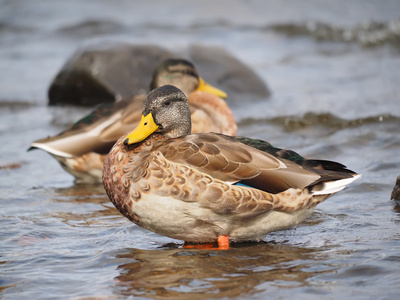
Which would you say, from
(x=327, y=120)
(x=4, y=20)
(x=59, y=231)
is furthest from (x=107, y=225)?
(x=4, y=20)

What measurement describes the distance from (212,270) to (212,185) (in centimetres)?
56

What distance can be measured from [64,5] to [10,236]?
15003 mm

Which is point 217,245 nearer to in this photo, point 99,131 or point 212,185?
point 212,185

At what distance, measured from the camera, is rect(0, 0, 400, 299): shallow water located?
422 cm

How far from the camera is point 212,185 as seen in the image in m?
4.57

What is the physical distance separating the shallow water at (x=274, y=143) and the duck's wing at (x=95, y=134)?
1.36 feet

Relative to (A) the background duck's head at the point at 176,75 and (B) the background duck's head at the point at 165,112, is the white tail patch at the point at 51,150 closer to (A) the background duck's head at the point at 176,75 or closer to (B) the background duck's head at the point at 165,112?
(A) the background duck's head at the point at 176,75

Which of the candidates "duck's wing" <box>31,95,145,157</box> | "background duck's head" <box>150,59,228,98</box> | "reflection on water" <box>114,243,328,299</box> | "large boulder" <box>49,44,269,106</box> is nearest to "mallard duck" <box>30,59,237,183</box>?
"duck's wing" <box>31,95,145,157</box>

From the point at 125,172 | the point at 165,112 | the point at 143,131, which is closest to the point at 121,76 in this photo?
the point at 165,112

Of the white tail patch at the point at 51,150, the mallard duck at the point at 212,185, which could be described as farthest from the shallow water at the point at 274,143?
the white tail patch at the point at 51,150

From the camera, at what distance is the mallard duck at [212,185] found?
4.55 metres

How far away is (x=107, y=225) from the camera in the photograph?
5535 millimetres

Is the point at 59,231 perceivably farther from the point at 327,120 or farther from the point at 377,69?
the point at 377,69

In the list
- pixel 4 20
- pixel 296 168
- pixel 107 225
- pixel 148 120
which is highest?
pixel 4 20
